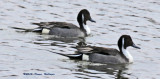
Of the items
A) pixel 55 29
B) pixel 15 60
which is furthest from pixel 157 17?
pixel 15 60

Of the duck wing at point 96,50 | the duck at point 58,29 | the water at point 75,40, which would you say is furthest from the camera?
the duck at point 58,29

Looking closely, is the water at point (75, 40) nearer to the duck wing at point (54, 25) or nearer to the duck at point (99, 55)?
the duck at point (99, 55)

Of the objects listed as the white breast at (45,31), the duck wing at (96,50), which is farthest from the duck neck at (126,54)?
the white breast at (45,31)

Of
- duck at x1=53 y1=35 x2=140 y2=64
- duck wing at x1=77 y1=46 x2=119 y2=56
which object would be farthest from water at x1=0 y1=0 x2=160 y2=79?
duck wing at x1=77 y1=46 x2=119 y2=56

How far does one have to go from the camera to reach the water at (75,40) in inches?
637

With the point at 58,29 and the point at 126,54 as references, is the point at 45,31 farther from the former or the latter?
the point at 126,54

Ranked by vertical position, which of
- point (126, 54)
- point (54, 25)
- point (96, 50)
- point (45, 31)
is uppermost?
point (54, 25)

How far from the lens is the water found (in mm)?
16172

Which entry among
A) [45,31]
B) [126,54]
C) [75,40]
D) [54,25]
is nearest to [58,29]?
[54,25]

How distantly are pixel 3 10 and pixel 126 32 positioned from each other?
5.66m

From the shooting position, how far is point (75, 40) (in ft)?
70.4

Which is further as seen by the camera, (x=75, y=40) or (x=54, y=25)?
(x=54, y=25)

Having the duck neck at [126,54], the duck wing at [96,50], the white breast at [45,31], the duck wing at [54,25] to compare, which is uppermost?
the duck wing at [54,25]

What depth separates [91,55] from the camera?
17781mm
